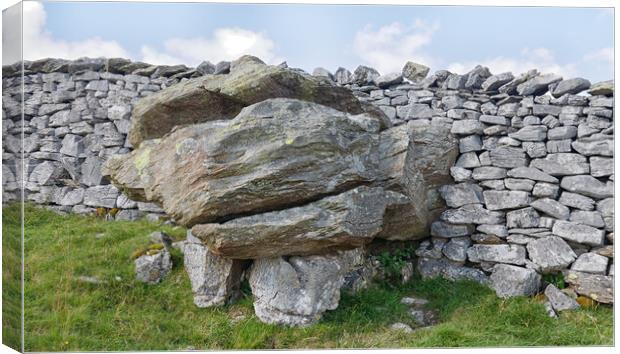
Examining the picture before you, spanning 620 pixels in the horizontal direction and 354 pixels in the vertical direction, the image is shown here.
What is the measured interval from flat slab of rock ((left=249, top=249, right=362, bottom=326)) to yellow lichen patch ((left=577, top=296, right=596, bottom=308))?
324cm

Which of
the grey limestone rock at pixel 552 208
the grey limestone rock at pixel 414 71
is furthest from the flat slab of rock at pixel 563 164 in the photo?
the grey limestone rock at pixel 414 71

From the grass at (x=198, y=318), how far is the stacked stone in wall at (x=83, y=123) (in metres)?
1.50

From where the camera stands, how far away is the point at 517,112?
6836mm

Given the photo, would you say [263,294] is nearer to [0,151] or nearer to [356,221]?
[356,221]

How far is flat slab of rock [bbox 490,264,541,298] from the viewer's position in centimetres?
614

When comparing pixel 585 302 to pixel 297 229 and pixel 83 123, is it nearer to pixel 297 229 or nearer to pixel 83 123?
pixel 297 229

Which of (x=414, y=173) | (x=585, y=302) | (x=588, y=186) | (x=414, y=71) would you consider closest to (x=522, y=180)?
(x=588, y=186)

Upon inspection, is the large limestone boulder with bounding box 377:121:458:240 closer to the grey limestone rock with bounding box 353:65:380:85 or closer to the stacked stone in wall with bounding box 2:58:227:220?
the grey limestone rock with bounding box 353:65:380:85

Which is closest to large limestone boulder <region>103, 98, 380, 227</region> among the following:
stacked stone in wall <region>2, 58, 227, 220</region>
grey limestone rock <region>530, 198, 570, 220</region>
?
stacked stone in wall <region>2, 58, 227, 220</region>

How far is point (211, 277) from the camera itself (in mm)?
5754

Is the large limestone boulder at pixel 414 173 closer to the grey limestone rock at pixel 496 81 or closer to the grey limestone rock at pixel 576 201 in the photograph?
the grey limestone rock at pixel 496 81

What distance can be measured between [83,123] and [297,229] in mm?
5201

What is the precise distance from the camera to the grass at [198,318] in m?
5.20

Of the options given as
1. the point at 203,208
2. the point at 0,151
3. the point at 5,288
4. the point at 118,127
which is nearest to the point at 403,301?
the point at 203,208
